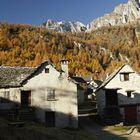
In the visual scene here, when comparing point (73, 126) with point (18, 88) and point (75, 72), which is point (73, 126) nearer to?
point (18, 88)

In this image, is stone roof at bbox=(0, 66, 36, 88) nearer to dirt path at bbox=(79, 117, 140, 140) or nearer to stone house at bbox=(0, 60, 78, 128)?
stone house at bbox=(0, 60, 78, 128)

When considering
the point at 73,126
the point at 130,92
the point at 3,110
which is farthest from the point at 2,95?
the point at 130,92

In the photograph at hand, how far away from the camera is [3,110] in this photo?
→ 46.2 metres

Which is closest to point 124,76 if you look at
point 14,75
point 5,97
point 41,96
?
point 41,96

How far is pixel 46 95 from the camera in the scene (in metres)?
47.7

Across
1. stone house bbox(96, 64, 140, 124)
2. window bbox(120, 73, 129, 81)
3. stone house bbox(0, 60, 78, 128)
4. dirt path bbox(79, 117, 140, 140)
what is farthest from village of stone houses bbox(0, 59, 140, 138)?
window bbox(120, 73, 129, 81)

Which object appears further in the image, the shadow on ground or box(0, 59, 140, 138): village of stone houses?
box(0, 59, 140, 138): village of stone houses

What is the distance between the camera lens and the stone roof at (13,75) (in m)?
47.6

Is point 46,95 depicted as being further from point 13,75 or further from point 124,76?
point 124,76

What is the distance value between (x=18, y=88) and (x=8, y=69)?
15.0 ft

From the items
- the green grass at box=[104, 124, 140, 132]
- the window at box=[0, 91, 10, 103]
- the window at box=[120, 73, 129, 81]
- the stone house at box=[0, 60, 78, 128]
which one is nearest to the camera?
the window at box=[0, 91, 10, 103]

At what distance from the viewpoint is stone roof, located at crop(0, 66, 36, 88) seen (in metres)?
47.6

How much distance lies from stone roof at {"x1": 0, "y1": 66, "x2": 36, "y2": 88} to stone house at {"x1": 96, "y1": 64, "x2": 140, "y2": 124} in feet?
47.6

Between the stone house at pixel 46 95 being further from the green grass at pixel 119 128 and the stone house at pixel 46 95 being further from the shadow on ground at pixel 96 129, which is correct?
the green grass at pixel 119 128
